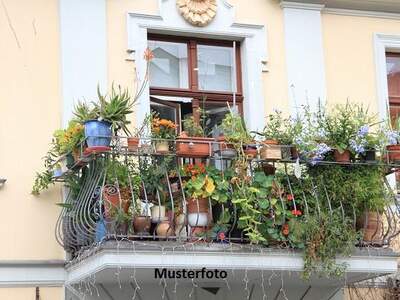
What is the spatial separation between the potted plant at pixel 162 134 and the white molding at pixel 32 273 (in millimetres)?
1515

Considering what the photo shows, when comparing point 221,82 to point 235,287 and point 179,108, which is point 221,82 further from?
point 235,287

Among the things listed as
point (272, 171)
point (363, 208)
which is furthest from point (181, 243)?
point (363, 208)

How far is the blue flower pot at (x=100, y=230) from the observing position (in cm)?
871

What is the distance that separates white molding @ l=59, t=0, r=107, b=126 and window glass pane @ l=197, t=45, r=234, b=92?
1.11 m

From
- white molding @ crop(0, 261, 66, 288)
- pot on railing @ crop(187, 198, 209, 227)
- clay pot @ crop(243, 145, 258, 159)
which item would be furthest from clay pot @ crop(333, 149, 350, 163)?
white molding @ crop(0, 261, 66, 288)

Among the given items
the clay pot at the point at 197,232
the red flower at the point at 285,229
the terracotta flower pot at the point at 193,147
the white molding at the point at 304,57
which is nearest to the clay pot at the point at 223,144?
the terracotta flower pot at the point at 193,147

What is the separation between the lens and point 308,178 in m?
9.43

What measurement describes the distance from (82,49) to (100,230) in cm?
218

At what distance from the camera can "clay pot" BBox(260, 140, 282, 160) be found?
9.20m

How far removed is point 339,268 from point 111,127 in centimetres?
237

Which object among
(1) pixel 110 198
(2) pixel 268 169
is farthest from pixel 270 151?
(1) pixel 110 198

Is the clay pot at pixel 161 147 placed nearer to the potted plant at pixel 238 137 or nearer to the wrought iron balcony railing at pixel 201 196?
the wrought iron balcony railing at pixel 201 196

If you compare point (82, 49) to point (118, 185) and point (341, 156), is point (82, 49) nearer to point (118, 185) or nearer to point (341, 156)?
point (118, 185)

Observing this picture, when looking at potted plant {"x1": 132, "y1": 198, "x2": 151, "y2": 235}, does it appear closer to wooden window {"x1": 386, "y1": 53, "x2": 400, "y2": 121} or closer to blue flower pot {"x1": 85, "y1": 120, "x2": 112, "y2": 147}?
blue flower pot {"x1": 85, "y1": 120, "x2": 112, "y2": 147}
